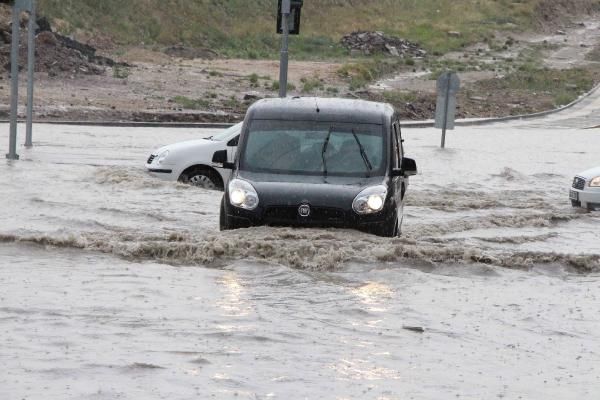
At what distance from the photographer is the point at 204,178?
20.9 meters

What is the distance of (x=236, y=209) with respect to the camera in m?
14.1

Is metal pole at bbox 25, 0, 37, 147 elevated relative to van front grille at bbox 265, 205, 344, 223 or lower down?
elevated

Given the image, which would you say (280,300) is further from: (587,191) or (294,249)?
(587,191)

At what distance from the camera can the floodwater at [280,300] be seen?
30.4ft

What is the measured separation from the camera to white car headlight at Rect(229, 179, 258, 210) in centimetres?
1402

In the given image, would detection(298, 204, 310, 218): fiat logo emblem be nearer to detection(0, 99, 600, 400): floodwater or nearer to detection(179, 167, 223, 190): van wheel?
detection(0, 99, 600, 400): floodwater

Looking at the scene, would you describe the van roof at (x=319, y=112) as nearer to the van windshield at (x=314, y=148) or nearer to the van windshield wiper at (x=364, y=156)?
the van windshield at (x=314, y=148)

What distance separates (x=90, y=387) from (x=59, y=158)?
18.3 m

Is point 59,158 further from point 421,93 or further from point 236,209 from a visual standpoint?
point 421,93

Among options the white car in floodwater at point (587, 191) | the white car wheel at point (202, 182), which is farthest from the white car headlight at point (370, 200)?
the white car in floodwater at point (587, 191)

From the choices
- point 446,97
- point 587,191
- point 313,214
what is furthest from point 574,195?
point 446,97

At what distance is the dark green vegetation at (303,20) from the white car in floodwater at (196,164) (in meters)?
48.1

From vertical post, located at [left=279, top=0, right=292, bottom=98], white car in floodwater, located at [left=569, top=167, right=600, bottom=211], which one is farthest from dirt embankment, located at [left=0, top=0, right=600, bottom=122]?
white car in floodwater, located at [left=569, top=167, right=600, bottom=211]

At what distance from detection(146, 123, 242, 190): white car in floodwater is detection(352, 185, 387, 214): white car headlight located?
21.6 ft
